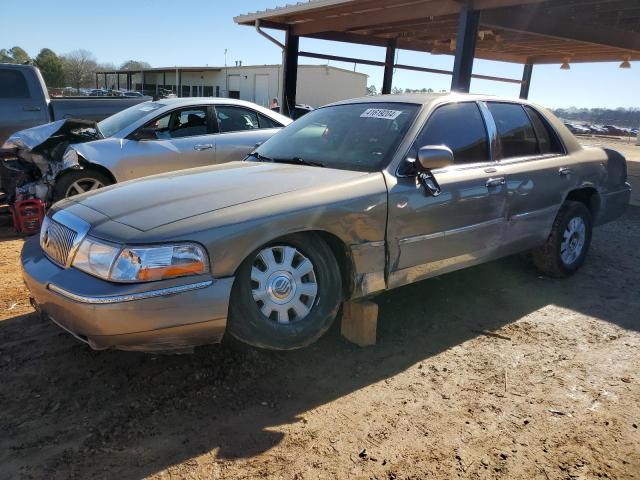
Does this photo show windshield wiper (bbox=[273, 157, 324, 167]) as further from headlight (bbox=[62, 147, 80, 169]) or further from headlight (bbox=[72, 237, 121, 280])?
headlight (bbox=[62, 147, 80, 169])

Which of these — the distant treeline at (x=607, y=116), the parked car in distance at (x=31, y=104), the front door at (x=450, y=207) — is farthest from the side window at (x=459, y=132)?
the distant treeline at (x=607, y=116)

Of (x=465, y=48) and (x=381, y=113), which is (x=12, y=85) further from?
(x=465, y=48)

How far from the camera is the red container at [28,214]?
20.1 ft

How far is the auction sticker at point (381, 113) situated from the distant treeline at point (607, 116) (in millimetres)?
90717

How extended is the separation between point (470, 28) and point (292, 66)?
18.7 feet

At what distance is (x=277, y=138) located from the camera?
4469 mm

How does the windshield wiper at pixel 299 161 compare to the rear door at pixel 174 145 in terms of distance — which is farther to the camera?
the rear door at pixel 174 145

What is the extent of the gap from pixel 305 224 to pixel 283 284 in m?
0.37

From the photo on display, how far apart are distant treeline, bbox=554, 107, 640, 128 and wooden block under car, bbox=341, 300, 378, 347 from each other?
91567 mm

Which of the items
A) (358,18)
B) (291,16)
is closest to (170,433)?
(358,18)

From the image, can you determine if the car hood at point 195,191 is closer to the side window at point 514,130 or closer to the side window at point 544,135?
the side window at point 514,130

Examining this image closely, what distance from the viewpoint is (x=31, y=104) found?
27.8 feet

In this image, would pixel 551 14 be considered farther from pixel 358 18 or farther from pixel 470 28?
pixel 358 18

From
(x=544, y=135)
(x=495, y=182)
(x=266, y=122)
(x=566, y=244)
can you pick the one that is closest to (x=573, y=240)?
(x=566, y=244)
